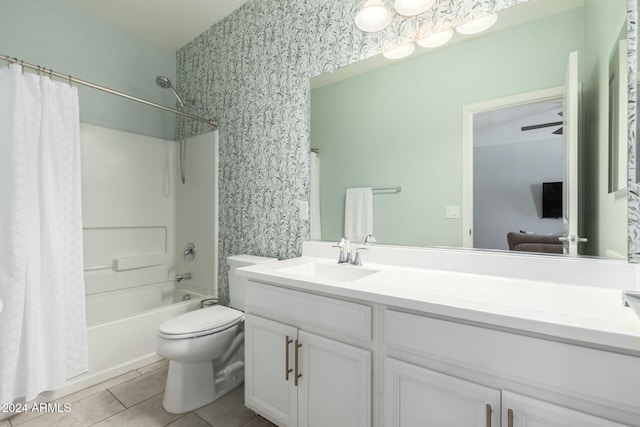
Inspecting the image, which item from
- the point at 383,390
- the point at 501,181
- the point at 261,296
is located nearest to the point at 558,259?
the point at 501,181

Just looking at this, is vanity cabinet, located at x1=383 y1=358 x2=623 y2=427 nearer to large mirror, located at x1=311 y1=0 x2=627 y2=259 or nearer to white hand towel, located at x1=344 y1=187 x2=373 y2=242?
large mirror, located at x1=311 y1=0 x2=627 y2=259

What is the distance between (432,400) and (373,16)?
168cm

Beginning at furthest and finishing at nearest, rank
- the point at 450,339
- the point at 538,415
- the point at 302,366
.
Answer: the point at 302,366 < the point at 450,339 < the point at 538,415

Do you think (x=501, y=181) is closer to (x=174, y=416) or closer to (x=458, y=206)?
(x=458, y=206)

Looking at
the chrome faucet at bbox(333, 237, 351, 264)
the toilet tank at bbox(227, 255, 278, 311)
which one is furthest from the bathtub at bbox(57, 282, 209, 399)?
the chrome faucet at bbox(333, 237, 351, 264)

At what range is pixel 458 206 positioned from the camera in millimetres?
1328

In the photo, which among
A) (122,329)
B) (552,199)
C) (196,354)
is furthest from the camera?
(122,329)

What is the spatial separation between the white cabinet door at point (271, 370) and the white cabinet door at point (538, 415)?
764mm

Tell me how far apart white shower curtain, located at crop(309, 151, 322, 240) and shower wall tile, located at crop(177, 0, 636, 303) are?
0.05m

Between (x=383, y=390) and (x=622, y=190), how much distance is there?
3.45 feet

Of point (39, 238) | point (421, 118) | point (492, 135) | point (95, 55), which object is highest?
point (95, 55)

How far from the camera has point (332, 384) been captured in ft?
3.74

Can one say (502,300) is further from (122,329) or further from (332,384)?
(122,329)

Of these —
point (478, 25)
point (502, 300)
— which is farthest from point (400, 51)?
point (502, 300)
